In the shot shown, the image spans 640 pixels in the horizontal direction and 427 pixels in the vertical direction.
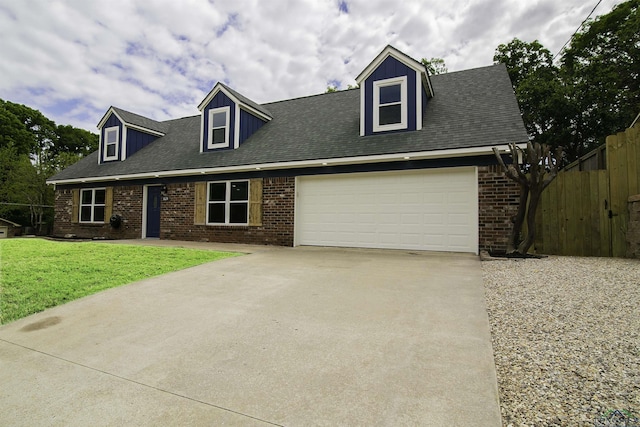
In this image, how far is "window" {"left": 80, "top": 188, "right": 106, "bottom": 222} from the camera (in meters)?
13.2

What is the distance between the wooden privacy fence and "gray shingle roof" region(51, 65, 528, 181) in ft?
5.13

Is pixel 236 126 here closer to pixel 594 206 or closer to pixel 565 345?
pixel 594 206

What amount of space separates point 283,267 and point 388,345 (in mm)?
3600

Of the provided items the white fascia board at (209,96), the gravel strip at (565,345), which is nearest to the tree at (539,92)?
the gravel strip at (565,345)

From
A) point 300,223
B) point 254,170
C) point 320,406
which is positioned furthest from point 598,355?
point 254,170

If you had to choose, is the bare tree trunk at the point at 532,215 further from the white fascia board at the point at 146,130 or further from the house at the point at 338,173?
the white fascia board at the point at 146,130

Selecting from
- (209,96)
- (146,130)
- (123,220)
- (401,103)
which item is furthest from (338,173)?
(146,130)

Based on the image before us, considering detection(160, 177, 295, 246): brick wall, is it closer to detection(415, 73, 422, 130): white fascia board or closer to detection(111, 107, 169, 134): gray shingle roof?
detection(415, 73, 422, 130): white fascia board

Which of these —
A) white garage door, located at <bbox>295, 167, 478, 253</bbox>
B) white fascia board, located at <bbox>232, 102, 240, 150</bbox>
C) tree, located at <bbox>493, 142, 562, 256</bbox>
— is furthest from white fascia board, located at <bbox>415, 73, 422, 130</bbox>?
white fascia board, located at <bbox>232, 102, 240, 150</bbox>

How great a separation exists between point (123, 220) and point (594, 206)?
15117 mm

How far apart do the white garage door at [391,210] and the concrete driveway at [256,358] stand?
3.70 m

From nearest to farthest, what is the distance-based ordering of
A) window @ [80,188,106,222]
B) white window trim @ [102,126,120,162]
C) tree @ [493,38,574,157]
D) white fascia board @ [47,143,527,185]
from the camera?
1. white fascia board @ [47,143,527,185]
2. window @ [80,188,106,222]
3. white window trim @ [102,126,120,162]
4. tree @ [493,38,574,157]

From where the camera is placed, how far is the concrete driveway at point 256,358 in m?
1.78

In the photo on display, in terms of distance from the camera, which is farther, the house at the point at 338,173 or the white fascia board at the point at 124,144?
the white fascia board at the point at 124,144
